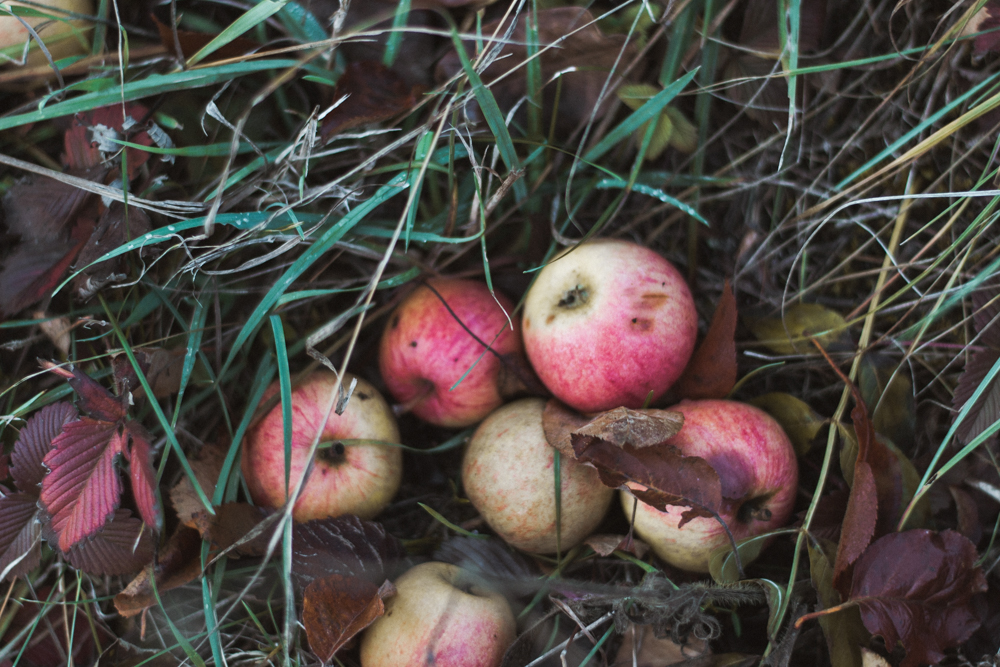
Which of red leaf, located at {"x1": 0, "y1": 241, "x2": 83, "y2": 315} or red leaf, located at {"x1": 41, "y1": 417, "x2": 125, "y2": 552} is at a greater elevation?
red leaf, located at {"x1": 0, "y1": 241, "x2": 83, "y2": 315}

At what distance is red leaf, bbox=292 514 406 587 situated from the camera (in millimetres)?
1287

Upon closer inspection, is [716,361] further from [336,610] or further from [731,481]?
[336,610]

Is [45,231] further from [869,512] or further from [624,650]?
[869,512]

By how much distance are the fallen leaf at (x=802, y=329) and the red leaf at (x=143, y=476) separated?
1.31m

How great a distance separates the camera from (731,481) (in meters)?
1.22

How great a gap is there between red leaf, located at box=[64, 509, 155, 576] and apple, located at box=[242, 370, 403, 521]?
9.8 inches

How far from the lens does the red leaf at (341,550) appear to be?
129cm

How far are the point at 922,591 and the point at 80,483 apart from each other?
60.2 inches

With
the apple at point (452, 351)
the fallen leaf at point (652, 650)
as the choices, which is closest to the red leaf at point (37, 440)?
the apple at point (452, 351)

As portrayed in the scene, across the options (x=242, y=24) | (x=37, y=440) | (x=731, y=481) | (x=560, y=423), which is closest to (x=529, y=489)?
(x=560, y=423)

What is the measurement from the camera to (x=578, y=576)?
4.75ft

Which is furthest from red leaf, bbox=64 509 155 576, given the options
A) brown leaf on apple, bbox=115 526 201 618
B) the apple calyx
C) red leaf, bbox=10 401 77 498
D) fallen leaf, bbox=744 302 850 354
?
fallen leaf, bbox=744 302 850 354

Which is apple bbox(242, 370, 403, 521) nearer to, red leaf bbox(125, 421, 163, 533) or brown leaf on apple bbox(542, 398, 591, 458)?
red leaf bbox(125, 421, 163, 533)

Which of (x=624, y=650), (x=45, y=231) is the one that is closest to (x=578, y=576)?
(x=624, y=650)
